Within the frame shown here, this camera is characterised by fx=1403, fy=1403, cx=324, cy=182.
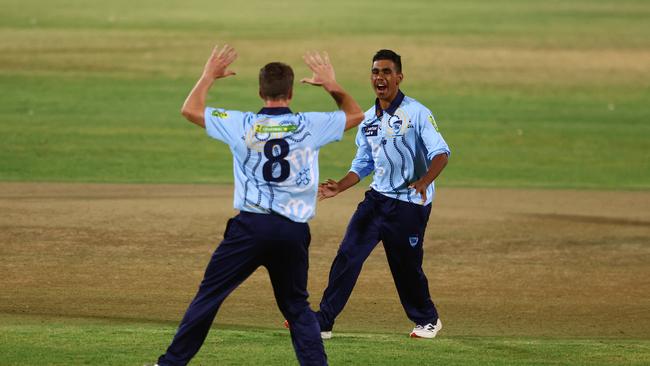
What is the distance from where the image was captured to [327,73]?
8.10 meters

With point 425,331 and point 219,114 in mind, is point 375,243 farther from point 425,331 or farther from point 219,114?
point 219,114

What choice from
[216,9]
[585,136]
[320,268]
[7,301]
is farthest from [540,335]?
[216,9]

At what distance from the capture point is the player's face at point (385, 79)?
1023 centimetres

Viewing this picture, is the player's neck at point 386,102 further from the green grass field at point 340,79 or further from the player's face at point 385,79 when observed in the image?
the green grass field at point 340,79

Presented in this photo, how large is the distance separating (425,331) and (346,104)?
286 centimetres

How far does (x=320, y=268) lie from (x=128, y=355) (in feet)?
16.1

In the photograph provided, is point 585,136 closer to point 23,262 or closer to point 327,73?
point 23,262

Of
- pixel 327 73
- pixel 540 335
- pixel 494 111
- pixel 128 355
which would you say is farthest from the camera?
pixel 494 111

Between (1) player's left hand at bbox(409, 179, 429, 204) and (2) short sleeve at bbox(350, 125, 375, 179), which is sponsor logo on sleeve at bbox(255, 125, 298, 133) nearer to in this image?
(1) player's left hand at bbox(409, 179, 429, 204)

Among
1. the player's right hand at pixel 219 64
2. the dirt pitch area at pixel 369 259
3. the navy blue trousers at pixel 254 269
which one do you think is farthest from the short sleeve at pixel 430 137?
the player's right hand at pixel 219 64

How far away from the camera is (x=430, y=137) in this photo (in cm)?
1005

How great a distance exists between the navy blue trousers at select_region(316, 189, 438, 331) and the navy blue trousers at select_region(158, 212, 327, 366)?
6.49 ft

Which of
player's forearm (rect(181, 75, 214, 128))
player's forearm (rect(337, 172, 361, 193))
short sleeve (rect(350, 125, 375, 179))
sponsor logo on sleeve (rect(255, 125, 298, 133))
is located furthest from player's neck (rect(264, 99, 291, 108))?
short sleeve (rect(350, 125, 375, 179))

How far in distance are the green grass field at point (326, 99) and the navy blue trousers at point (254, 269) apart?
0.98 meters
